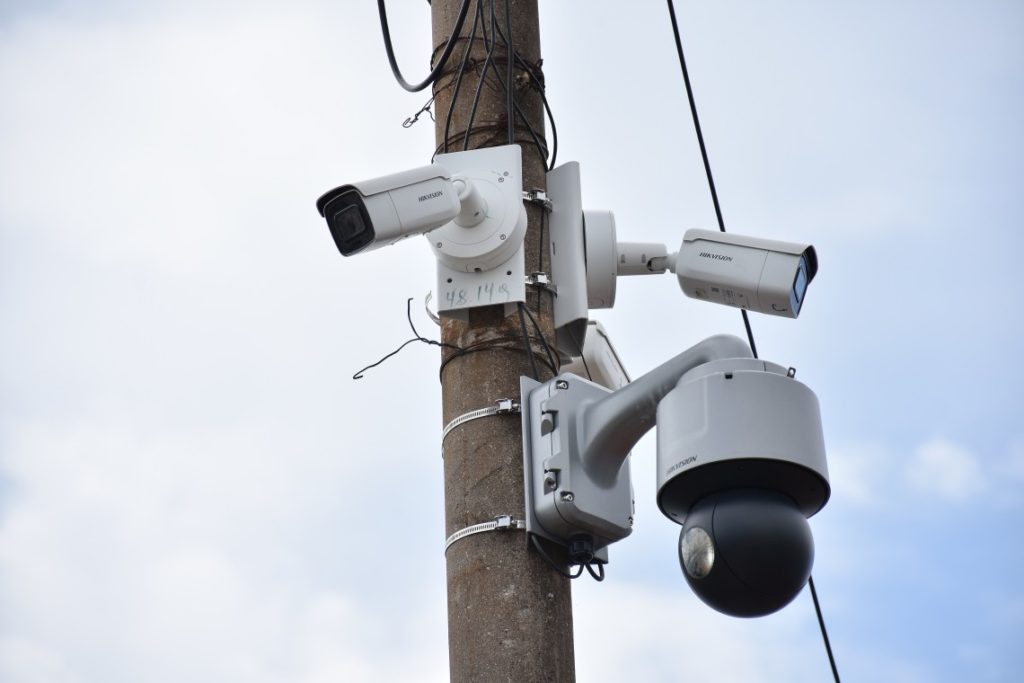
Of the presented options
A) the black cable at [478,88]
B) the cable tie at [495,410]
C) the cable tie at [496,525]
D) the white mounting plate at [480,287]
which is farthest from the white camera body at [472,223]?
the cable tie at [496,525]

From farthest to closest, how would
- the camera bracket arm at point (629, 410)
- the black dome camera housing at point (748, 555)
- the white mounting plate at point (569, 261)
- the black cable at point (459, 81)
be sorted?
1. the black cable at point (459, 81)
2. the white mounting plate at point (569, 261)
3. the camera bracket arm at point (629, 410)
4. the black dome camera housing at point (748, 555)

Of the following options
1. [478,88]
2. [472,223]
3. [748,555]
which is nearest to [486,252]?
[472,223]

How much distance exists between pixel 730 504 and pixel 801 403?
0.26 m

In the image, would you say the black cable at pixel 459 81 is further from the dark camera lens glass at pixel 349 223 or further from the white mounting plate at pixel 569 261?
the dark camera lens glass at pixel 349 223

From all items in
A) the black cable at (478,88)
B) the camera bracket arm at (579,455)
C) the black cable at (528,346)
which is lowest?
the camera bracket arm at (579,455)

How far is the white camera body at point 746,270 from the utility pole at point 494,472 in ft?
1.23

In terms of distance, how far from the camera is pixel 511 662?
3.09 meters

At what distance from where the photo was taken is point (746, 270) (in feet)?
11.2

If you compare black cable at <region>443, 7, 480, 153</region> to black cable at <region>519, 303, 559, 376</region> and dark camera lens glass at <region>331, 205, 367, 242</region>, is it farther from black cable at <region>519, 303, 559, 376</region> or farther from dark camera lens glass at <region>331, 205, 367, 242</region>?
dark camera lens glass at <region>331, 205, 367, 242</region>

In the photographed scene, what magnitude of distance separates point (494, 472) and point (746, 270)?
0.72 metres

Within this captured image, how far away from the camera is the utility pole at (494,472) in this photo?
3131 millimetres

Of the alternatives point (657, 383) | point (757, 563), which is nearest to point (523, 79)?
point (657, 383)

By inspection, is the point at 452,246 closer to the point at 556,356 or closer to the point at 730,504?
the point at 556,356

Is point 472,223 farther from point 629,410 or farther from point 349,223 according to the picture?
point 629,410
